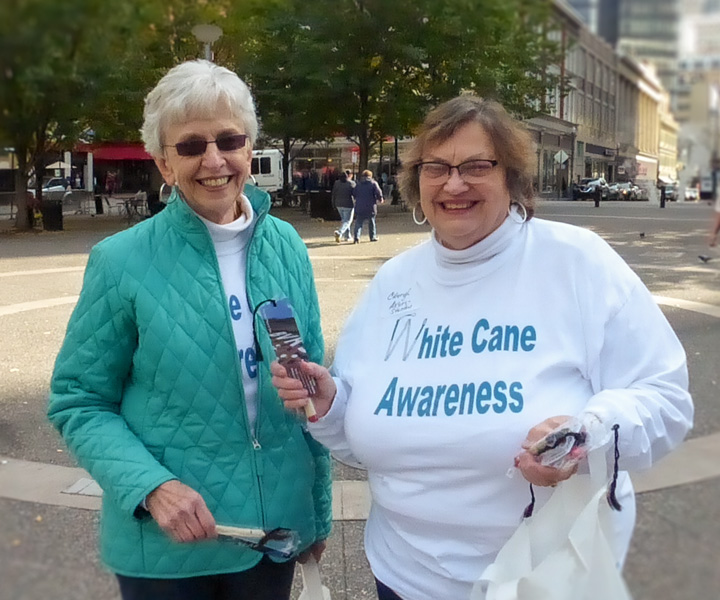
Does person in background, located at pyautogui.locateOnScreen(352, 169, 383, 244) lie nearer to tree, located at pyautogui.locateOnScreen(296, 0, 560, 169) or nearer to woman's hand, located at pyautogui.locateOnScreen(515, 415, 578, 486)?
tree, located at pyautogui.locateOnScreen(296, 0, 560, 169)

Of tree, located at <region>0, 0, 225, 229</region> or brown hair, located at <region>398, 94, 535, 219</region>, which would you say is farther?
brown hair, located at <region>398, 94, 535, 219</region>

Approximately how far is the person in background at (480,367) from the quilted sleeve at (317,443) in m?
0.09

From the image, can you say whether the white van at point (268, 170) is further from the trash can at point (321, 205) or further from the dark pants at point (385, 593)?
the dark pants at point (385, 593)

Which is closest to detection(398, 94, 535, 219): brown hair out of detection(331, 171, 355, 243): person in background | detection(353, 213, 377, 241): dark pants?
detection(331, 171, 355, 243): person in background

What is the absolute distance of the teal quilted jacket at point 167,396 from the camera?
4.41 feet

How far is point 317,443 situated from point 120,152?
0.68 meters

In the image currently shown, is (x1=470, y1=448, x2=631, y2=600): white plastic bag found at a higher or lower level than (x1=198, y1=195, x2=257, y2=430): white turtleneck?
lower

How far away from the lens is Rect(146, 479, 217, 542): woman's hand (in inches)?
51.7

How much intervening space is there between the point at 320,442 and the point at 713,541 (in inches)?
27.5

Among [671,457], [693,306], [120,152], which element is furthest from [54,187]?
[693,306]

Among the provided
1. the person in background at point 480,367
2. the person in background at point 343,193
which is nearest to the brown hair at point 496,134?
the person in background at point 480,367

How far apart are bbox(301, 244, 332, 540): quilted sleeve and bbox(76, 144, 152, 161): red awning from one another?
370mm

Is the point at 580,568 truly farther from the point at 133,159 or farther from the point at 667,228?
the point at 133,159

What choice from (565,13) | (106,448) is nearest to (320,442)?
(106,448)
